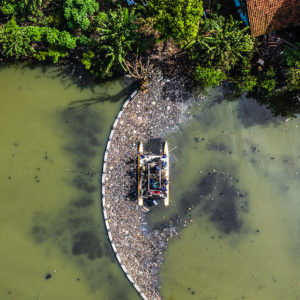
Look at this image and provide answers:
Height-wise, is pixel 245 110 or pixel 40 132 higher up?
pixel 245 110

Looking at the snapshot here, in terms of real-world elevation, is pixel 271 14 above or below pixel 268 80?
above

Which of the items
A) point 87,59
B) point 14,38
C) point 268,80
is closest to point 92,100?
point 87,59

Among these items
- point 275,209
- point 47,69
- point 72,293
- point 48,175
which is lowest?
point 72,293

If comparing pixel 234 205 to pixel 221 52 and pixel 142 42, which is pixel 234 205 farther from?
pixel 142 42

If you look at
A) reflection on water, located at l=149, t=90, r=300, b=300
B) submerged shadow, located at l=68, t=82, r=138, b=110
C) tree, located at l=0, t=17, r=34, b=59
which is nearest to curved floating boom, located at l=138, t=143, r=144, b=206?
reflection on water, located at l=149, t=90, r=300, b=300

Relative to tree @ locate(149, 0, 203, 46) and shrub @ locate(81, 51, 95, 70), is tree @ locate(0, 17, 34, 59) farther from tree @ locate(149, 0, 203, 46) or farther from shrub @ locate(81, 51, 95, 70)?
tree @ locate(149, 0, 203, 46)

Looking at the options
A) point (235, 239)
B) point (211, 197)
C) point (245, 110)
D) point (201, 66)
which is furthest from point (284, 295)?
point (201, 66)

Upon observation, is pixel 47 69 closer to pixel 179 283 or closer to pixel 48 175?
pixel 48 175
